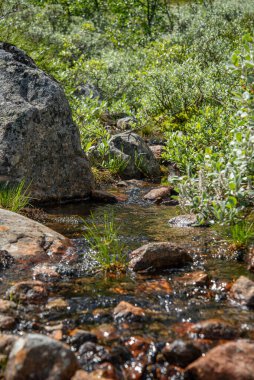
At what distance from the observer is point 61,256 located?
784cm

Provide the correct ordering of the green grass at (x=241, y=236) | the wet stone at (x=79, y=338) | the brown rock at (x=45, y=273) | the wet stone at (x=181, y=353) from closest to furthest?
the wet stone at (x=181, y=353)
the wet stone at (x=79, y=338)
the brown rock at (x=45, y=273)
the green grass at (x=241, y=236)

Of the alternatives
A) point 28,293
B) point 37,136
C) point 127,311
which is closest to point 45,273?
point 28,293

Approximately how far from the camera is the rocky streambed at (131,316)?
4.41m

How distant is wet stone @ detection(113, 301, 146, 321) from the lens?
18.4ft

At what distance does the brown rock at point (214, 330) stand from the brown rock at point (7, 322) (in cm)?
192

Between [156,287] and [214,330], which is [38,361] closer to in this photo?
[214,330]

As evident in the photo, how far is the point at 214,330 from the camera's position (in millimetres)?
5184

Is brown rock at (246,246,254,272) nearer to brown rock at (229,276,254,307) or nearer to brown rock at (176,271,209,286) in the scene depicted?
brown rock at (176,271,209,286)

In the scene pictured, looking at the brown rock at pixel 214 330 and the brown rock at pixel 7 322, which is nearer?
the brown rock at pixel 214 330

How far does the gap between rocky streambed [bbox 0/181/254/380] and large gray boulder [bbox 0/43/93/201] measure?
3128mm

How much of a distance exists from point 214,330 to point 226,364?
809 mm

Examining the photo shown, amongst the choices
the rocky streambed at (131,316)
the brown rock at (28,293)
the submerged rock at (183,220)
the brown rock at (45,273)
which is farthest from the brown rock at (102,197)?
the brown rock at (28,293)

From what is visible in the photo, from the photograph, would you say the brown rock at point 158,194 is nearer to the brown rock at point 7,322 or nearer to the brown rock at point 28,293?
the brown rock at point 28,293

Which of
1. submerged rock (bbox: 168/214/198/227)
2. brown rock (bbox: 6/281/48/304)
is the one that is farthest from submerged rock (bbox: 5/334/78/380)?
submerged rock (bbox: 168/214/198/227)
